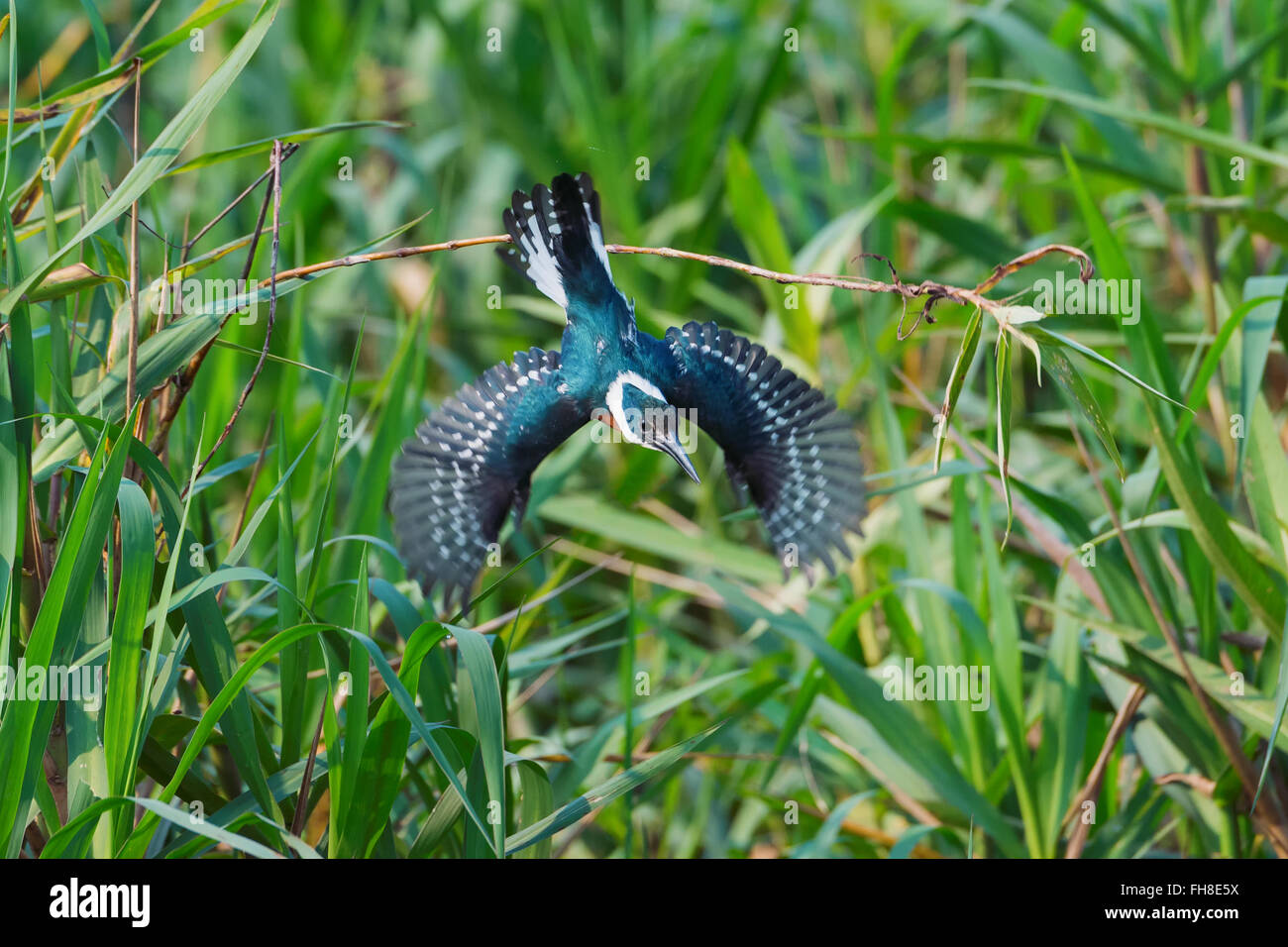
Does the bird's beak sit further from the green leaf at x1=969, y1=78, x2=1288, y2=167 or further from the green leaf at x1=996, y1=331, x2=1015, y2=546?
Answer: the green leaf at x1=969, y1=78, x2=1288, y2=167

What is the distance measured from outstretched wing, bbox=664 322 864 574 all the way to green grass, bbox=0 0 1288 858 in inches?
7.0

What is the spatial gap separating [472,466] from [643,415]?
0.27m

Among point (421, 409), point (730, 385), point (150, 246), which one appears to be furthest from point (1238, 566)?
point (150, 246)

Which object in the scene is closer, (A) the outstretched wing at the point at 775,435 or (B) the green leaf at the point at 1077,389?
(B) the green leaf at the point at 1077,389

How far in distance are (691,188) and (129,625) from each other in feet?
5.53

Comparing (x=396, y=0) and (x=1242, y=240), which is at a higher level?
(x=396, y=0)

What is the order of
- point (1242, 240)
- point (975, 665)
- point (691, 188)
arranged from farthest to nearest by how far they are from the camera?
point (691, 188)
point (1242, 240)
point (975, 665)

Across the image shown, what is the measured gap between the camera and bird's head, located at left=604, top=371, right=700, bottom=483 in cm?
85

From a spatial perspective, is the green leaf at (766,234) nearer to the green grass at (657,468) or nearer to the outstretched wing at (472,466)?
the green grass at (657,468)

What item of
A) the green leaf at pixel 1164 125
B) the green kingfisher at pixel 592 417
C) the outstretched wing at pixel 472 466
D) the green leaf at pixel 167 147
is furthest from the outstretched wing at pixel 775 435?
the green leaf at pixel 1164 125

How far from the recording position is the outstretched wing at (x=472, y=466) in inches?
39.2

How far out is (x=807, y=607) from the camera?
1.85m

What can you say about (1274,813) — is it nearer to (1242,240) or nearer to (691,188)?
(1242,240)

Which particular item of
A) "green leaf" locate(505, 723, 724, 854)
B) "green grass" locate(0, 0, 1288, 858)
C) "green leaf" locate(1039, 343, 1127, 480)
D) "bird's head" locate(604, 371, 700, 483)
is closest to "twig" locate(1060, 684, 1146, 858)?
"green grass" locate(0, 0, 1288, 858)
